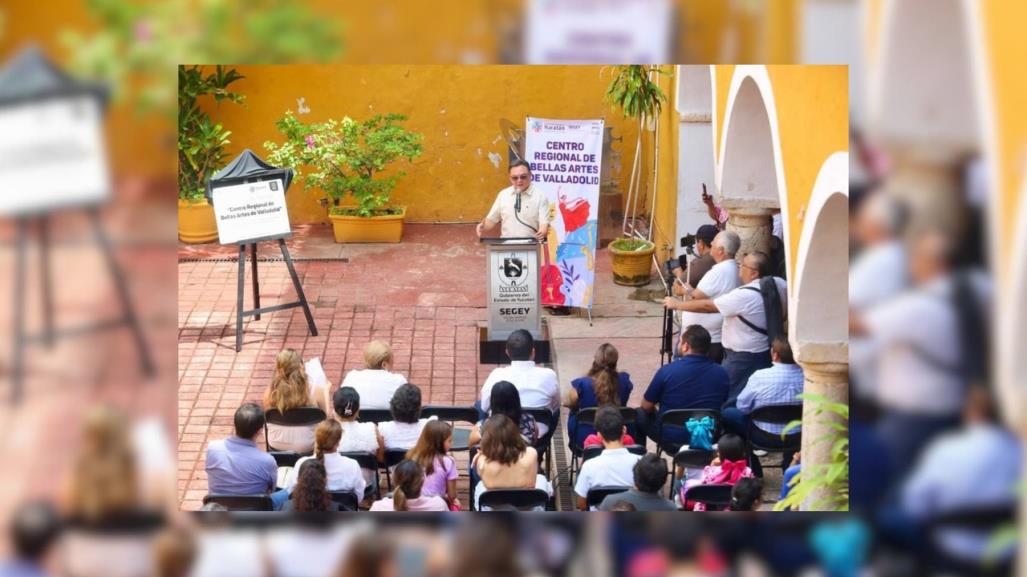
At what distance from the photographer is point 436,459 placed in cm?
680

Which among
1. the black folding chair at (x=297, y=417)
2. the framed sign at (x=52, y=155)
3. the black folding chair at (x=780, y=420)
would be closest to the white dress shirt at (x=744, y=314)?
the black folding chair at (x=780, y=420)

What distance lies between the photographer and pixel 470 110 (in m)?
12.5

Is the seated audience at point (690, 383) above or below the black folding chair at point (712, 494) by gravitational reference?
above

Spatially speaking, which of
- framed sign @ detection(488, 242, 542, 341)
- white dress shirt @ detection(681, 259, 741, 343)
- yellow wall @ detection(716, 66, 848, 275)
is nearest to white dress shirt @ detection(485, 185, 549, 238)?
framed sign @ detection(488, 242, 542, 341)

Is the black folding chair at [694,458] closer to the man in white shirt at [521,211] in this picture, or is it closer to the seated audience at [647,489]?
the seated audience at [647,489]

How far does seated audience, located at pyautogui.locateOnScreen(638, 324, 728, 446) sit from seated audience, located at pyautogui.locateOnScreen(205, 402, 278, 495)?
2155 mm

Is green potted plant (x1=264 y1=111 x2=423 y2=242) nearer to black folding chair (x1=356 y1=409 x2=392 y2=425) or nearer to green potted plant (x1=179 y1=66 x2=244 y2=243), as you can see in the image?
green potted plant (x1=179 y1=66 x2=244 y2=243)

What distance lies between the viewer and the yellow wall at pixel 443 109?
12.4 meters

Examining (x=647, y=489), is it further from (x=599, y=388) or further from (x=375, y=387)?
(x=375, y=387)

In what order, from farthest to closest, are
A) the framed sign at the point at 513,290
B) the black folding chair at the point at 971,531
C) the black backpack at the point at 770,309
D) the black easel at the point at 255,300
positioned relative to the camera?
the black easel at the point at 255,300 < the framed sign at the point at 513,290 < the black backpack at the point at 770,309 < the black folding chair at the point at 971,531

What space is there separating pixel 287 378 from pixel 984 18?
4218 millimetres

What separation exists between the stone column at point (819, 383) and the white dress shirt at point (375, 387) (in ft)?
7.41

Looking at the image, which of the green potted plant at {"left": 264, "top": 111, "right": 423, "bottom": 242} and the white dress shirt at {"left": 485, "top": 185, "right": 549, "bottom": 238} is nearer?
the white dress shirt at {"left": 485, "top": 185, "right": 549, "bottom": 238}

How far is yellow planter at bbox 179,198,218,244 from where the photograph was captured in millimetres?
11984
